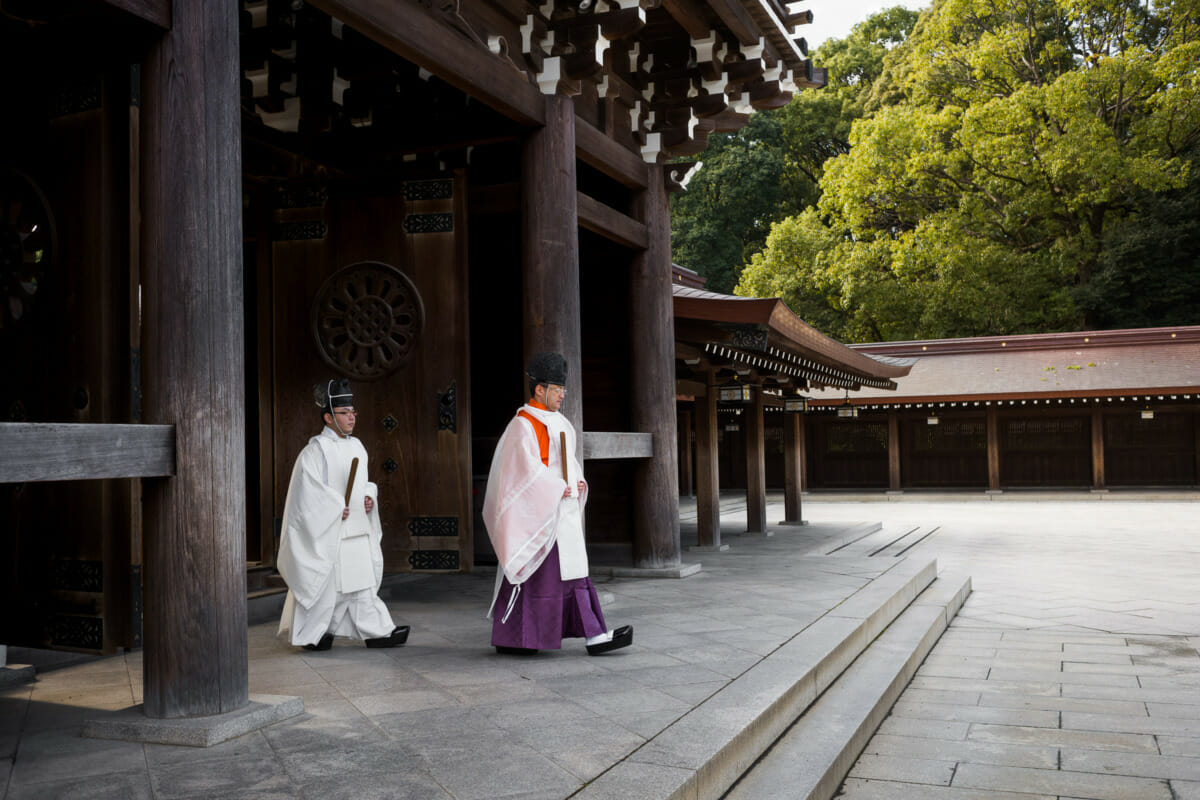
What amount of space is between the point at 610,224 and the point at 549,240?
1.12 meters

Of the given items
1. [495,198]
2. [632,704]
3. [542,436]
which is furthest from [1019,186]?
[632,704]

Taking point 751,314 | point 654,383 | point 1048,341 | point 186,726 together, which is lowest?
point 186,726

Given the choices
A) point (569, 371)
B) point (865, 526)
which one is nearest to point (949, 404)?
point (865, 526)

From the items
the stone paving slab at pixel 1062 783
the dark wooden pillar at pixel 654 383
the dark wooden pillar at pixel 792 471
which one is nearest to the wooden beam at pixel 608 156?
the dark wooden pillar at pixel 654 383

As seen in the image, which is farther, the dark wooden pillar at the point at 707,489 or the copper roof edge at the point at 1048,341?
the copper roof edge at the point at 1048,341

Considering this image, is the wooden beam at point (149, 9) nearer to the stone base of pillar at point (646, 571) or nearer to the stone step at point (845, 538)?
the stone base of pillar at point (646, 571)

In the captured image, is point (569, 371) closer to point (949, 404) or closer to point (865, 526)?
point (865, 526)

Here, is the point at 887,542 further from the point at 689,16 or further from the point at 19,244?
the point at 19,244

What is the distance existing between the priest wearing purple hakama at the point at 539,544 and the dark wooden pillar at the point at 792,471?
31.7ft

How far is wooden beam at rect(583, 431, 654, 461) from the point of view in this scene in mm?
6537

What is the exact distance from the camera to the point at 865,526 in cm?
1379

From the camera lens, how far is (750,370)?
1093 cm

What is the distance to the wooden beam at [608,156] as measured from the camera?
22.1 feet

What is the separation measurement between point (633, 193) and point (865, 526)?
7714 mm
